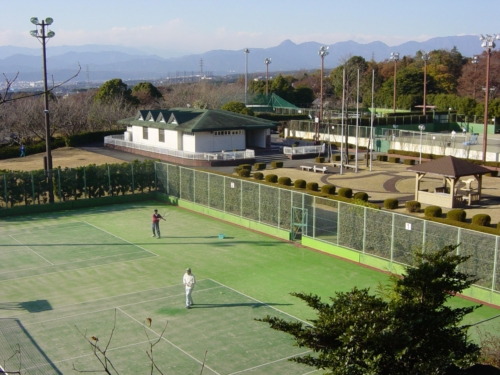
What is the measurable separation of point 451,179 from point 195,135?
2315 cm

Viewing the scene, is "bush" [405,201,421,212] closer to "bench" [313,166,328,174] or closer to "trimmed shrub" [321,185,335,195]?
"trimmed shrub" [321,185,335,195]

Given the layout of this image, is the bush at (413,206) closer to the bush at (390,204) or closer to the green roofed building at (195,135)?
the bush at (390,204)

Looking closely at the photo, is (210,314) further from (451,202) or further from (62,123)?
(62,123)

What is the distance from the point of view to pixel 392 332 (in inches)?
348

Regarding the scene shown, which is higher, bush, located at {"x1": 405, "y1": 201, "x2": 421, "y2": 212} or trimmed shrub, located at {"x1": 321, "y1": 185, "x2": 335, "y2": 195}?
trimmed shrub, located at {"x1": 321, "y1": 185, "x2": 335, "y2": 195}

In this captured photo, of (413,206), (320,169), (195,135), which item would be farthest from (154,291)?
(195,135)

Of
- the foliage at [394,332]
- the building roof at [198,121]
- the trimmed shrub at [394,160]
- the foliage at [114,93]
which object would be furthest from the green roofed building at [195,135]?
the foliage at [394,332]

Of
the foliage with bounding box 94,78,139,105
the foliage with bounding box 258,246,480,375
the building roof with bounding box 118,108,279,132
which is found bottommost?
the foliage with bounding box 258,246,480,375

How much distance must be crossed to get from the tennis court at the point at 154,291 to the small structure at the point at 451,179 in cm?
1133

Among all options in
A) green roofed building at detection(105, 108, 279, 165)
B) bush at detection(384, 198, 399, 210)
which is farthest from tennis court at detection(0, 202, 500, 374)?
green roofed building at detection(105, 108, 279, 165)

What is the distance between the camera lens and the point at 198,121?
5044 centimetres

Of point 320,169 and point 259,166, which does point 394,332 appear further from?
point 259,166

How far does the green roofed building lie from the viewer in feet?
163

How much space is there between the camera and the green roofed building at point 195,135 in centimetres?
4953
